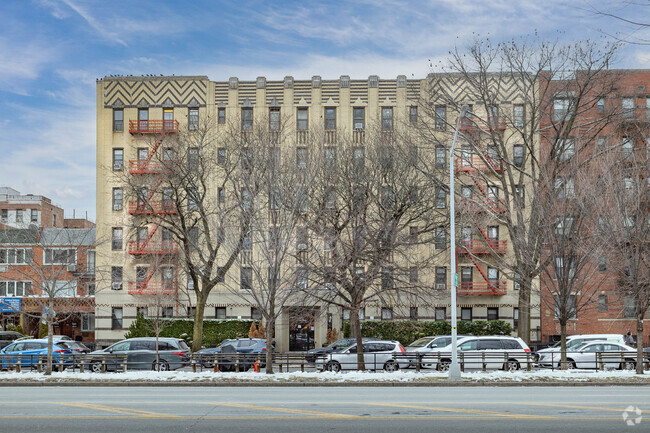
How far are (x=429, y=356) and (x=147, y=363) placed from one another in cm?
1249

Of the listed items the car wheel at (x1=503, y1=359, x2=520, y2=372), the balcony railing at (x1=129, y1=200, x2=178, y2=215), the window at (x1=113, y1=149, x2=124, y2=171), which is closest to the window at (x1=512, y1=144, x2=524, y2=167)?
the car wheel at (x1=503, y1=359, x2=520, y2=372)

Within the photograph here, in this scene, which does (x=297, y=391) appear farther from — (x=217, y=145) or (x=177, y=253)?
(x=217, y=145)

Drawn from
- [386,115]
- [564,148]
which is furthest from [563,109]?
[386,115]

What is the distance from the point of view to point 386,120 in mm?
47656

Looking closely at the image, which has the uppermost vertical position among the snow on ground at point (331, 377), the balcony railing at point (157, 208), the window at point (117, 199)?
the window at point (117, 199)

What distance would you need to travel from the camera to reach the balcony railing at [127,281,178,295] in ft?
153

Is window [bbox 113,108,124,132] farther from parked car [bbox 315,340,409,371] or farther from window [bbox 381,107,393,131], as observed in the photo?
parked car [bbox 315,340,409,371]

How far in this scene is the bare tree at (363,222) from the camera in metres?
29.9

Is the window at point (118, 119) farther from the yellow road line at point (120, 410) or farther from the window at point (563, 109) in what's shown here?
the yellow road line at point (120, 410)

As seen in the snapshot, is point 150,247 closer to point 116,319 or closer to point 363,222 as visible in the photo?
point 116,319

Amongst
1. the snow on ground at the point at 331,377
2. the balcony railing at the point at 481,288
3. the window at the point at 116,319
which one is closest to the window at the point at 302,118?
the balcony railing at the point at 481,288

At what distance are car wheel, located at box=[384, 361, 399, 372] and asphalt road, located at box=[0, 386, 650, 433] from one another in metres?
7.94

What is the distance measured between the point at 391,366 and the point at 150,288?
2347 centimetres

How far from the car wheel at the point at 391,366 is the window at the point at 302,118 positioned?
22.7 metres
